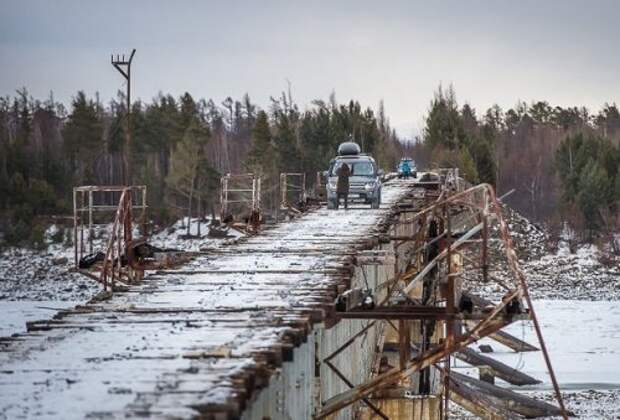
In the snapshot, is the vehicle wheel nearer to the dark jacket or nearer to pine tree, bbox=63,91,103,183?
the dark jacket

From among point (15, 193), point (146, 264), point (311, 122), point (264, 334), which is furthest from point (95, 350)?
point (311, 122)

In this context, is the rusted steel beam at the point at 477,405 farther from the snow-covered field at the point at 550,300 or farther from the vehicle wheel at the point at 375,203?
the vehicle wheel at the point at 375,203

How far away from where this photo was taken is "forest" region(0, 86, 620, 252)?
275 ft

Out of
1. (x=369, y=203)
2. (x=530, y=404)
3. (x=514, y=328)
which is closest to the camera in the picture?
(x=530, y=404)

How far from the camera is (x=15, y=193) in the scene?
82938 mm

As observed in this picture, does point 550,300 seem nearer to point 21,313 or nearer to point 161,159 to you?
point 21,313

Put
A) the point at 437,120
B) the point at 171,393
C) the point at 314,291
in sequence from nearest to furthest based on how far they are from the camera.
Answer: the point at 171,393 < the point at 314,291 < the point at 437,120

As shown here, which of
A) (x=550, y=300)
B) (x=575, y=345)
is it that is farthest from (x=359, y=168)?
(x=550, y=300)

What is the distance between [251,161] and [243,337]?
7523cm

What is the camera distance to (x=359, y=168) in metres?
37.3

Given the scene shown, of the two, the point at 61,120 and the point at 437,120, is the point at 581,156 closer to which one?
the point at 437,120

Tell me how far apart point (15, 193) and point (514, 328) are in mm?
44864

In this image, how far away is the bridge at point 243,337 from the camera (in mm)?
9945

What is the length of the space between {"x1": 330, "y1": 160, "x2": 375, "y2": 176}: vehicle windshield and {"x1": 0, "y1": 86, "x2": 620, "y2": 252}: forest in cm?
3010
